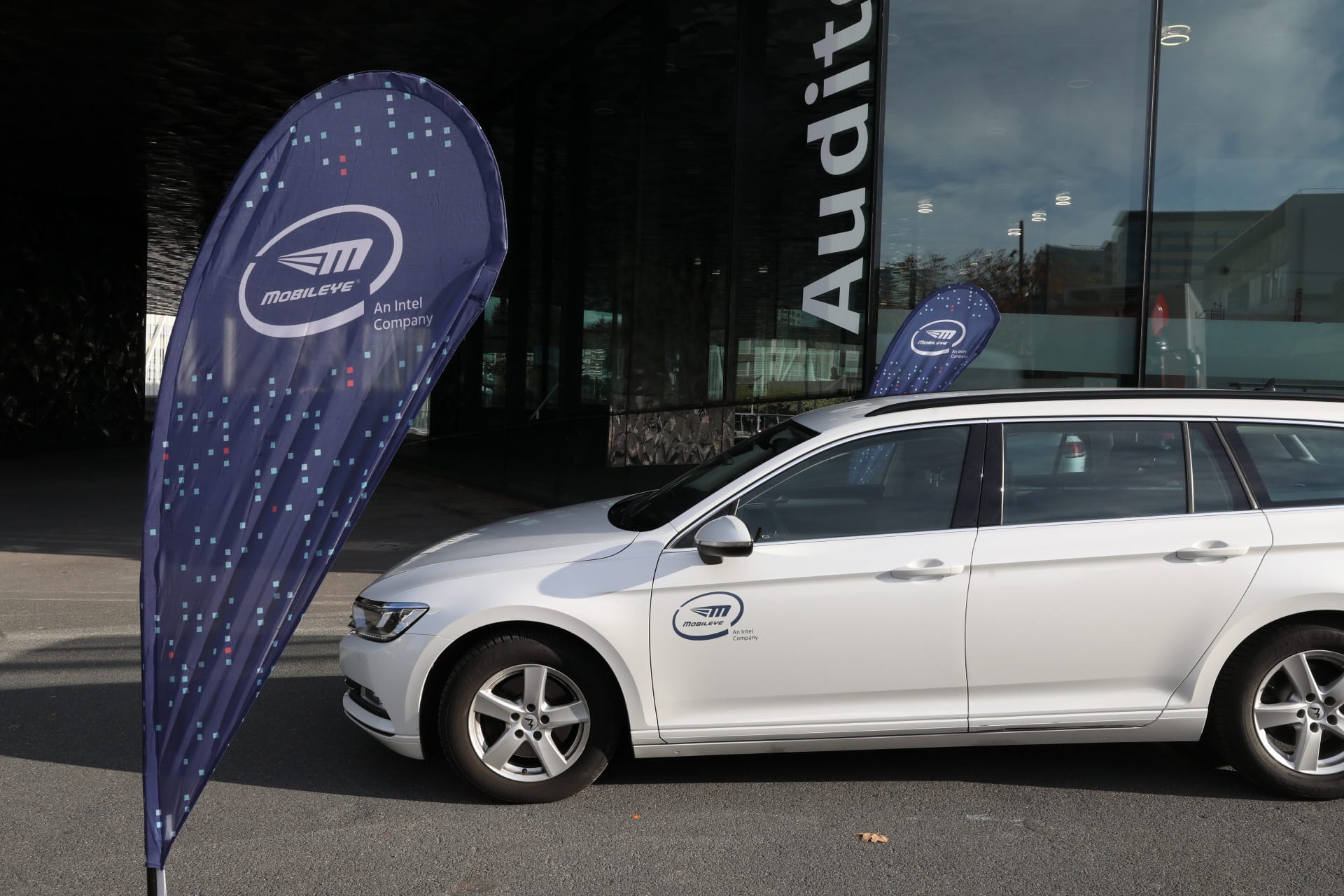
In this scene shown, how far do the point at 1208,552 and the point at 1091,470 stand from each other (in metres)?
0.54

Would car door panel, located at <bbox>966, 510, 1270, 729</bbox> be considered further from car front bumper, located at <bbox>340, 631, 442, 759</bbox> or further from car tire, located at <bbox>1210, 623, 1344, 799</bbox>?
car front bumper, located at <bbox>340, 631, 442, 759</bbox>

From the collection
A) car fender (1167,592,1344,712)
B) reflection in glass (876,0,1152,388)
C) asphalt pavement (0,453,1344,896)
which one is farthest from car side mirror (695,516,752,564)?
reflection in glass (876,0,1152,388)

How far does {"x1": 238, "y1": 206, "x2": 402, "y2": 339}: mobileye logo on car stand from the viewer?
327 centimetres

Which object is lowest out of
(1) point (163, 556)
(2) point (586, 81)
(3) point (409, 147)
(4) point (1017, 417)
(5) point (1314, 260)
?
(1) point (163, 556)

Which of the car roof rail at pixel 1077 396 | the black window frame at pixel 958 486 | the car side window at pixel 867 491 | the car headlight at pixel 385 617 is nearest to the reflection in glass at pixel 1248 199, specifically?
the car roof rail at pixel 1077 396

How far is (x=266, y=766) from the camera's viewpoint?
4.84 meters

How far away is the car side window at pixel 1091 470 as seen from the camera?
14.7ft

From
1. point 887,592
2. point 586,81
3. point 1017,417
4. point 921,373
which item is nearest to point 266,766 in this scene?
point 887,592

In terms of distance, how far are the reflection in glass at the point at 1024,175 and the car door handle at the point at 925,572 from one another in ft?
22.6

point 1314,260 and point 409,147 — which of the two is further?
point 1314,260

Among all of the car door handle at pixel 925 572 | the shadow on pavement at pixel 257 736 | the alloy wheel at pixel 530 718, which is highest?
the car door handle at pixel 925 572

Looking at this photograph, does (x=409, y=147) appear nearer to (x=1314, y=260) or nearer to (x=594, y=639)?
(x=594, y=639)

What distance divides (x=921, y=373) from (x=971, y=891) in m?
5.98

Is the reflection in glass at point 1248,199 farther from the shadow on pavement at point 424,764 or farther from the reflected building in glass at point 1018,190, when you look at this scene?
the shadow on pavement at point 424,764
